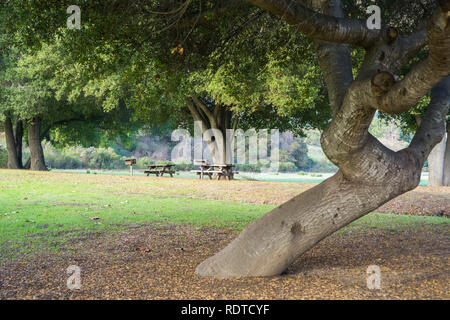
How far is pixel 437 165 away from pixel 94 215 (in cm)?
1775

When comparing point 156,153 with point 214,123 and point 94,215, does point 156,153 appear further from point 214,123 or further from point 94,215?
point 94,215

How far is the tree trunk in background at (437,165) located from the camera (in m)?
19.9

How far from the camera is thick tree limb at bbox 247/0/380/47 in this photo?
172 inches

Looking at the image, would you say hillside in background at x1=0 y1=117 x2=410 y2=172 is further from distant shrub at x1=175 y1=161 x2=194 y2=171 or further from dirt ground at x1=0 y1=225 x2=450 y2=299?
dirt ground at x1=0 y1=225 x2=450 y2=299

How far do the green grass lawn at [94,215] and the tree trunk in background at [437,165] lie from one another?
11387mm

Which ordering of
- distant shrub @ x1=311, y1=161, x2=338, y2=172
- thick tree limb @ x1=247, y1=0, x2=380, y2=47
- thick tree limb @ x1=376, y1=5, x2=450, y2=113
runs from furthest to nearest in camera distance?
distant shrub @ x1=311, y1=161, x2=338, y2=172
thick tree limb @ x1=247, y1=0, x2=380, y2=47
thick tree limb @ x1=376, y1=5, x2=450, y2=113

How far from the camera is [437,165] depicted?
790 inches

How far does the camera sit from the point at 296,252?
4.72 meters

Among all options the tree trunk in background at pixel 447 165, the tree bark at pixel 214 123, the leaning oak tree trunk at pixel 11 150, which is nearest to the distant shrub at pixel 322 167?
the tree trunk in background at pixel 447 165

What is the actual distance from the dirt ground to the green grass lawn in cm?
79

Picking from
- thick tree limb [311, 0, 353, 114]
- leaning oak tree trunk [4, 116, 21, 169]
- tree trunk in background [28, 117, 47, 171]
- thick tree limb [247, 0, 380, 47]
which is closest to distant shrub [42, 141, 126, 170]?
leaning oak tree trunk [4, 116, 21, 169]

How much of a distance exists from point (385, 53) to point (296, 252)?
8.57 ft
